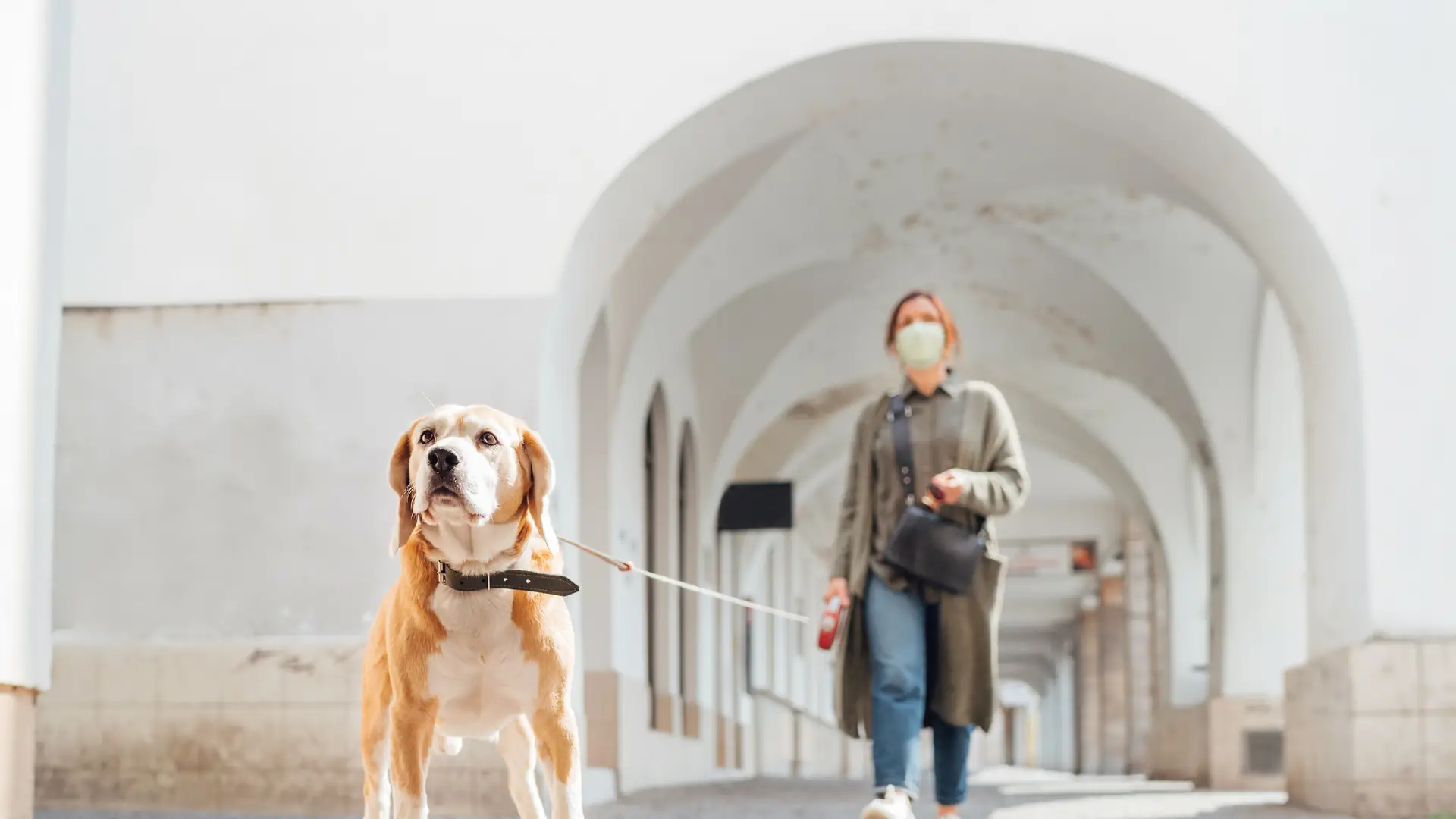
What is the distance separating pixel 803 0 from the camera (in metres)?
7.53

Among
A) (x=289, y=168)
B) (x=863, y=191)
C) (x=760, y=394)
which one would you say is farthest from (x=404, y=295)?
(x=760, y=394)

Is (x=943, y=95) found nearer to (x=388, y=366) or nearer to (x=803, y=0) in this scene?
(x=803, y=0)

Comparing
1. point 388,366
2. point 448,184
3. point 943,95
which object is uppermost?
point 943,95

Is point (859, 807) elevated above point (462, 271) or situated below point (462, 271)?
below

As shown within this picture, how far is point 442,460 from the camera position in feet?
9.92

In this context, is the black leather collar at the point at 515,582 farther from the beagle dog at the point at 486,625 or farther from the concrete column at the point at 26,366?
the concrete column at the point at 26,366

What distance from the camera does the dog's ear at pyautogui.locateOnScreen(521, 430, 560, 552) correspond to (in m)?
3.24

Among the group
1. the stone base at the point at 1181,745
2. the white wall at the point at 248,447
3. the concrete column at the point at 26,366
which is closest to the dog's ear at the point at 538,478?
the concrete column at the point at 26,366

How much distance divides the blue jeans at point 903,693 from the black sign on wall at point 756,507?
525 inches

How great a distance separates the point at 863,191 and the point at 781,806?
16.7 feet

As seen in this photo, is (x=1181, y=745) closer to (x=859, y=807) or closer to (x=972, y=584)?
(x=859, y=807)

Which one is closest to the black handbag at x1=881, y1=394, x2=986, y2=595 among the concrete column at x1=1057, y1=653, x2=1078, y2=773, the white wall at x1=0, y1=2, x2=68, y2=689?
the white wall at x1=0, y1=2, x2=68, y2=689

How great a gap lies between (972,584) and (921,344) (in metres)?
0.71

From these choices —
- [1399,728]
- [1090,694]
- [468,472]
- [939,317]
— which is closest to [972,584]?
[939,317]
